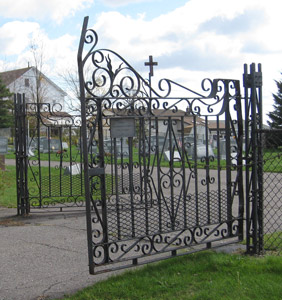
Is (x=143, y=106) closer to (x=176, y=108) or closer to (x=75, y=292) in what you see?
(x=176, y=108)

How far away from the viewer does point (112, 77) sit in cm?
475

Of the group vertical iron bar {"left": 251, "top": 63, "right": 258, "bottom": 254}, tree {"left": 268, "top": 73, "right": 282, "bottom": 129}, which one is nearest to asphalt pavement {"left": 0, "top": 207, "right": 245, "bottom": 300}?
vertical iron bar {"left": 251, "top": 63, "right": 258, "bottom": 254}

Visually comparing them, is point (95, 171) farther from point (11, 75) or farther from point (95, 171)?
point (11, 75)

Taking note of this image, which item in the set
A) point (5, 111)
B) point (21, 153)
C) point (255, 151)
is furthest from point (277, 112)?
point (255, 151)

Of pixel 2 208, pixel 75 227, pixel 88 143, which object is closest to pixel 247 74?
pixel 88 143

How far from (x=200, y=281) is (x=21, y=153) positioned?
5.33 meters

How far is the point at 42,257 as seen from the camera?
5953 mm

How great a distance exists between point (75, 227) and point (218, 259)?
336cm

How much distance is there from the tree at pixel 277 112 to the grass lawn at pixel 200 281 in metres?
29.8

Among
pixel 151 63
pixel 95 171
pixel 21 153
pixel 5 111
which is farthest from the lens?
pixel 5 111

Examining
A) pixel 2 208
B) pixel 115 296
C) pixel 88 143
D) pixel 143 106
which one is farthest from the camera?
pixel 2 208

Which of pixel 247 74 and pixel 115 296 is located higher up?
pixel 247 74

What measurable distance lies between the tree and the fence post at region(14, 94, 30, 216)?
27.3m

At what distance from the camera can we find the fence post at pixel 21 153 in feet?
28.5
